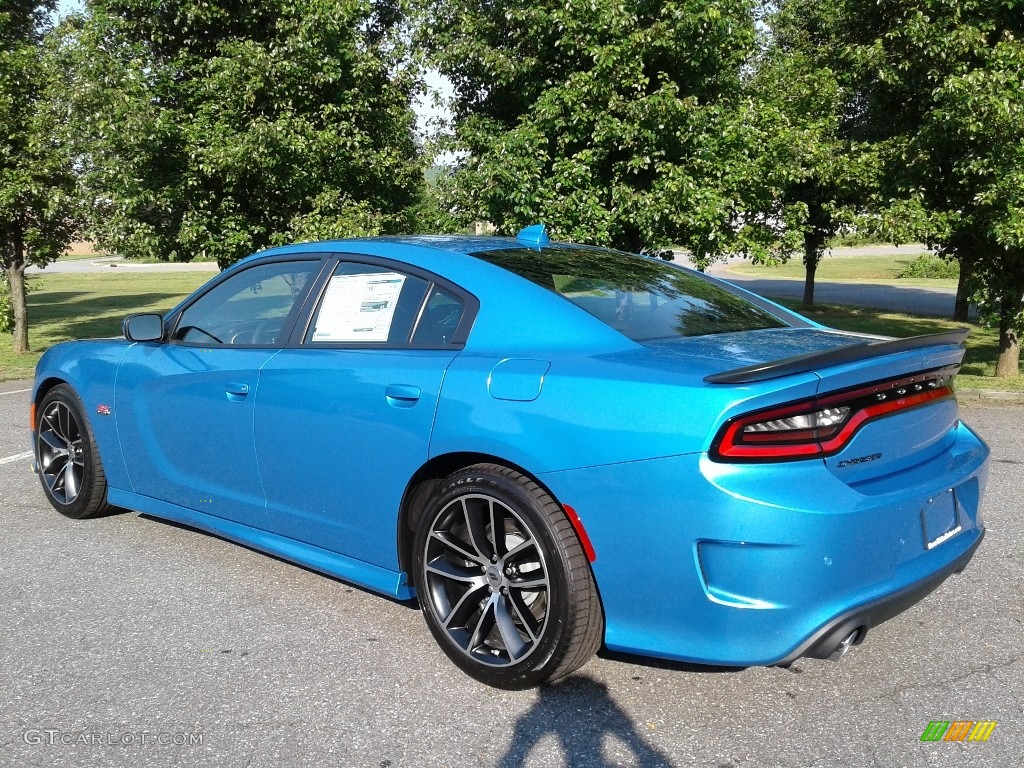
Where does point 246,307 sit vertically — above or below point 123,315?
above

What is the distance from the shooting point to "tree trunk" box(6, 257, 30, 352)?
13.7m

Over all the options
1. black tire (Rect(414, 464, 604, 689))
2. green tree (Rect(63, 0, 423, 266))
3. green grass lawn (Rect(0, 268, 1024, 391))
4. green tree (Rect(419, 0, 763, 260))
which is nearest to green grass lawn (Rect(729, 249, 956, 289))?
green grass lawn (Rect(0, 268, 1024, 391))

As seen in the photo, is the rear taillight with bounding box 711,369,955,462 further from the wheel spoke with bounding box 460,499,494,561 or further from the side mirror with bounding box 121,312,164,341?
the side mirror with bounding box 121,312,164,341

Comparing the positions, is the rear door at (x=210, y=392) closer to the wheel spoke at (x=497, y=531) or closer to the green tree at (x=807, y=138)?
the wheel spoke at (x=497, y=531)

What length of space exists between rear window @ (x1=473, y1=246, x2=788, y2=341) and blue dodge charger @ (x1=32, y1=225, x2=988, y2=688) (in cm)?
2

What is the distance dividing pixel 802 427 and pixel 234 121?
916cm

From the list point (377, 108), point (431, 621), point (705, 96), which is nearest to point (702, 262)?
point (705, 96)

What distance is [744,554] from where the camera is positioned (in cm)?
271

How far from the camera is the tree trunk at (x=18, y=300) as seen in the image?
1375 centimetres

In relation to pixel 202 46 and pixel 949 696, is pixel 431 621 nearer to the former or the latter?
pixel 949 696

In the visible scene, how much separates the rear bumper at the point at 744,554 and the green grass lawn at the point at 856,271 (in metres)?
26.9

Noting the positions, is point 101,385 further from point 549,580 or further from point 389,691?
point 549,580

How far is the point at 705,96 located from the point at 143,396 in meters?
7.38

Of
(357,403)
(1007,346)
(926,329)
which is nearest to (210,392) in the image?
(357,403)
